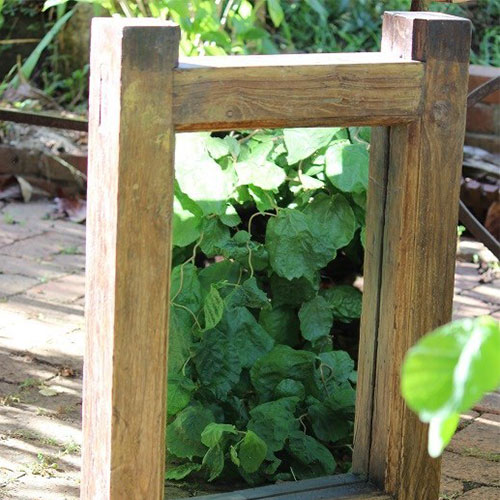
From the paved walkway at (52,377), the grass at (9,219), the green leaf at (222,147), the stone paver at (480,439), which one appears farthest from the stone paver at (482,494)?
the grass at (9,219)

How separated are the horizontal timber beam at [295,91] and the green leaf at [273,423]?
83 centimetres

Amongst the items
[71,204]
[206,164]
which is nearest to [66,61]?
[71,204]

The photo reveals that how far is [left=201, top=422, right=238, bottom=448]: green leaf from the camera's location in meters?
2.33

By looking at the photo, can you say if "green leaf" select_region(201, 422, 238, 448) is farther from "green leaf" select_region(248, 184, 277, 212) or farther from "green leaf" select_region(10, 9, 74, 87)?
"green leaf" select_region(10, 9, 74, 87)

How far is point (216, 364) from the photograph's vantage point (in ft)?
8.50

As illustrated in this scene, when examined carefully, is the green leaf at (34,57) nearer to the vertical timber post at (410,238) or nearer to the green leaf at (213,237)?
the green leaf at (213,237)

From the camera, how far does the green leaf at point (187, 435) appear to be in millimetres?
2488

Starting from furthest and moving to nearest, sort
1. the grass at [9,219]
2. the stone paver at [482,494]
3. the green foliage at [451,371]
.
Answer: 1. the grass at [9,219]
2. the stone paver at [482,494]
3. the green foliage at [451,371]

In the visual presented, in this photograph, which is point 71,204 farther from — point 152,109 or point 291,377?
point 152,109

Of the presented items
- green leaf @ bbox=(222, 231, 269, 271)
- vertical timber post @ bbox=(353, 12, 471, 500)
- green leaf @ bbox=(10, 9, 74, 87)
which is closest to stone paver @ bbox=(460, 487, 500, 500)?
vertical timber post @ bbox=(353, 12, 471, 500)

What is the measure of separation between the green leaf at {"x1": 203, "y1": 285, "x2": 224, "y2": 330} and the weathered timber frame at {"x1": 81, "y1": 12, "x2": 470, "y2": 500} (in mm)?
420

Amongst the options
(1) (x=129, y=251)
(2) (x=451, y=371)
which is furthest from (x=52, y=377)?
(2) (x=451, y=371)

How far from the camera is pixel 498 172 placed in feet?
15.8

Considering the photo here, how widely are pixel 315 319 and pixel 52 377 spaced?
0.81 metres
